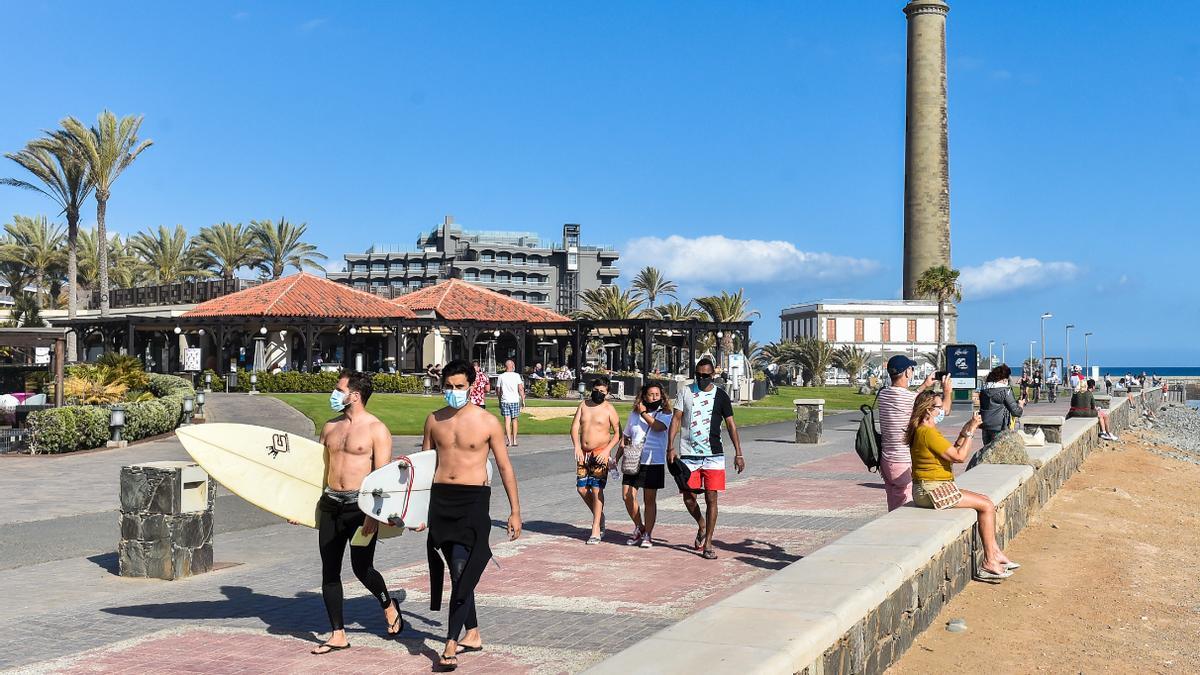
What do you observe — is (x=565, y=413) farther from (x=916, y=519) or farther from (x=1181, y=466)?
(x=916, y=519)

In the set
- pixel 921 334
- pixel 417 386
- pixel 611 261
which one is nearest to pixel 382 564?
pixel 417 386

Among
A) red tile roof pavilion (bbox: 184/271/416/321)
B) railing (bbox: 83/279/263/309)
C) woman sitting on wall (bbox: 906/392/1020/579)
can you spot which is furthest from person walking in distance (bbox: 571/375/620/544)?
railing (bbox: 83/279/263/309)

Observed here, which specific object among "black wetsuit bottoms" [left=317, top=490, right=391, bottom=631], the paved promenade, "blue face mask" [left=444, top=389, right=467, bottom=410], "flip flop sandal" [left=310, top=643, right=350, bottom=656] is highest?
"blue face mask" [left=444, top=389, right=467, bottom=410]

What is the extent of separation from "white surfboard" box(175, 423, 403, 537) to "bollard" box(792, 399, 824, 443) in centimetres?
1756

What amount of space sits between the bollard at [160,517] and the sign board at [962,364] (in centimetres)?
3732

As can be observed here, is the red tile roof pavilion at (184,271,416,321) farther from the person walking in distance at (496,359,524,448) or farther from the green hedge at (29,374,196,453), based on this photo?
the person walking in distance at (496,359,524,448)

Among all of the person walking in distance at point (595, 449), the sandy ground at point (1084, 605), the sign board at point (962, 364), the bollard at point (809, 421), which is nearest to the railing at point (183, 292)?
the sign board at point (962, 364)

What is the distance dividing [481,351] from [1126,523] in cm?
4597

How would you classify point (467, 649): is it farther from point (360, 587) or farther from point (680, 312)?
point (680, 312)

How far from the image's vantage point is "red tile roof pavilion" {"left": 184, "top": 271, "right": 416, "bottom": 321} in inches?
1731

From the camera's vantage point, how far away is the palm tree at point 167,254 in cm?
6869

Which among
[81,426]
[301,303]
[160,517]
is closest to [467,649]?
[160,517]

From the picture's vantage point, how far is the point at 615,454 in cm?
1048

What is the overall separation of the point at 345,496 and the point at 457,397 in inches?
36.5
